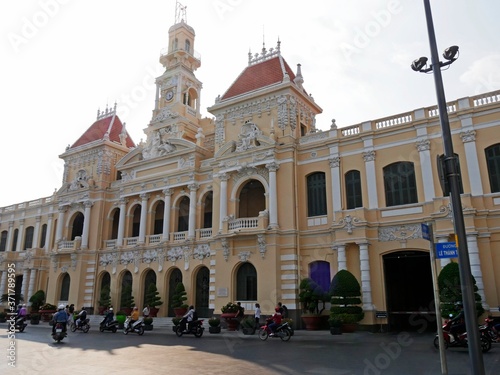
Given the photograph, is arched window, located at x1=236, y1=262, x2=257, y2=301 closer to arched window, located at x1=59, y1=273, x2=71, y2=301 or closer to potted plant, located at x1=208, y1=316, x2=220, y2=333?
potted plant, located at x1=208, y1=316, x2=220, y2=333

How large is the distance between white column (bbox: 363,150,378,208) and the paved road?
7.47m

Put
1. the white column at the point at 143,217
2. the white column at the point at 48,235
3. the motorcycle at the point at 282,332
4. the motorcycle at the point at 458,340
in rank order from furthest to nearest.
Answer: the white column at the point at 48,235 → the white column at the point at 143,217 → the motorcycle at the point at 282,332 → the motorcycle at the point at 458,340

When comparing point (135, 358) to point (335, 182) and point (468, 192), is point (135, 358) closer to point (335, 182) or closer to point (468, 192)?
point (335, 182)

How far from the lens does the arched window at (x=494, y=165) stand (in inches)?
794

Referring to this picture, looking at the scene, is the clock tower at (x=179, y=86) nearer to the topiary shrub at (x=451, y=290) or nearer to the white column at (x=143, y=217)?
the white column at (x=143, y=217)

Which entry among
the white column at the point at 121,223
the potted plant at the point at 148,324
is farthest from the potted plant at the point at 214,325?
the white column at the point at 121,223

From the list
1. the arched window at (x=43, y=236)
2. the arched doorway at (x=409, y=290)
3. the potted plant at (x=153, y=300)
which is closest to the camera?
the arched doorway at (x=409, y=290)

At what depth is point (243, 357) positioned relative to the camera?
13.0m

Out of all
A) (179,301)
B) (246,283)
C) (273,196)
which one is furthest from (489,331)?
(179,301)

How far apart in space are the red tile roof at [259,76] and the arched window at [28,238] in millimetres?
26235

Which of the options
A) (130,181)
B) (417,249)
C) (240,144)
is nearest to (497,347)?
(417,249)

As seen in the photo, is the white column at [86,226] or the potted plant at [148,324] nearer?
the potted plant at [148,324]

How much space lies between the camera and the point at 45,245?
39.6m

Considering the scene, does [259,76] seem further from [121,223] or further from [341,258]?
[121,223]
